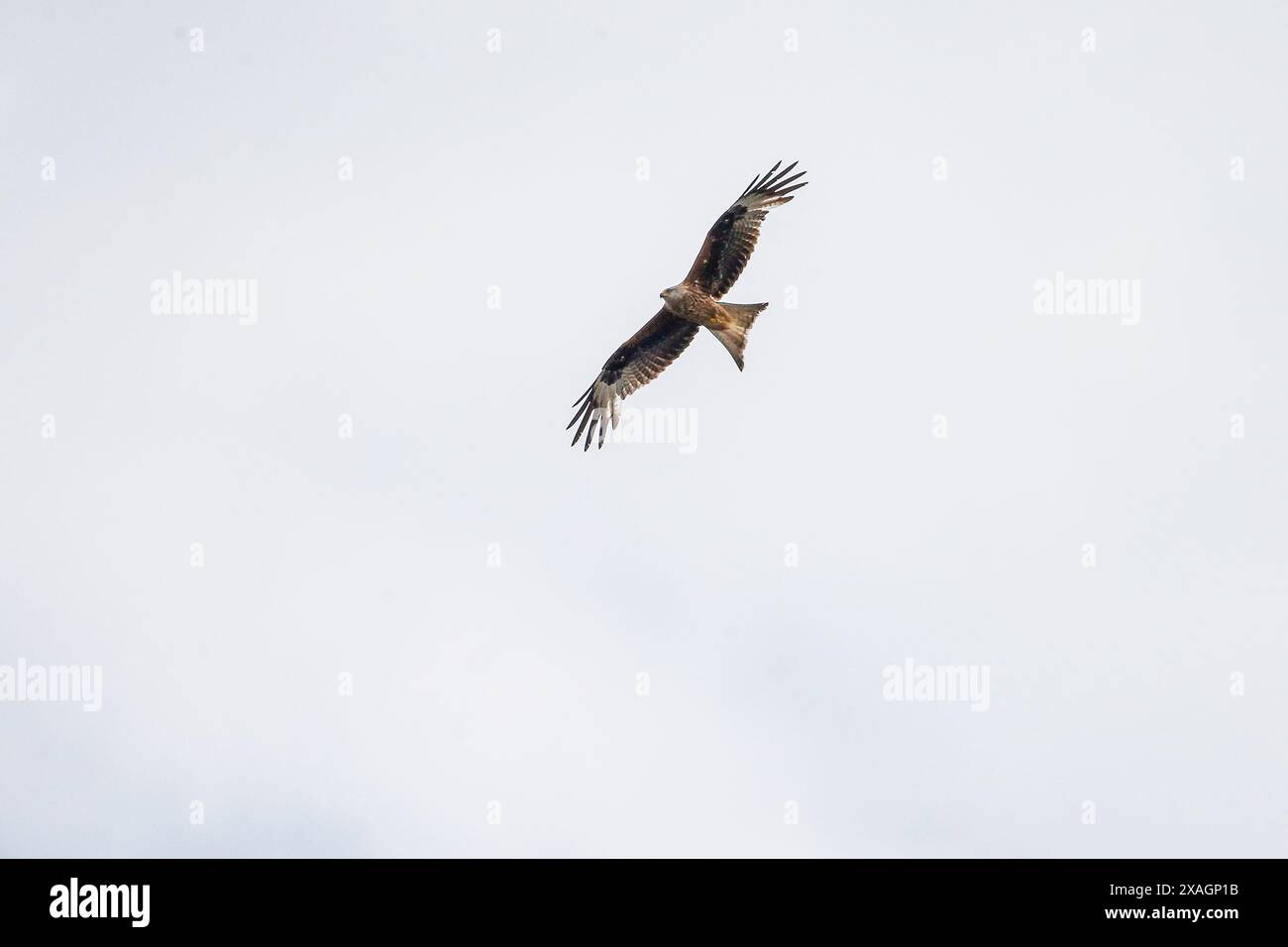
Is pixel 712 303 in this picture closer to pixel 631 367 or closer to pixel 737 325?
pixel 737 325

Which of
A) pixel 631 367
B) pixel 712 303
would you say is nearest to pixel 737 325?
pixel 712 303

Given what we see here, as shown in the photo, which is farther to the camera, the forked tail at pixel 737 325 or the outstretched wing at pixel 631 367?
the outstretched wing at pixel 631 367

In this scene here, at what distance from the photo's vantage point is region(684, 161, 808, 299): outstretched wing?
22625 millimetres

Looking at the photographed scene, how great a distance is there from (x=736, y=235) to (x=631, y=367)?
2631 millimetres

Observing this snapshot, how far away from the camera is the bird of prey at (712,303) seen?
2225cm

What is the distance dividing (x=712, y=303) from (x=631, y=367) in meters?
2.16

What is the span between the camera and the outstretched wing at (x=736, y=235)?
2262cm

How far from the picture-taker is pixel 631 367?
2403cm

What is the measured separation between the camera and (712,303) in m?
22.3

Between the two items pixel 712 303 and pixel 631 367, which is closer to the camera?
pixel 712 303

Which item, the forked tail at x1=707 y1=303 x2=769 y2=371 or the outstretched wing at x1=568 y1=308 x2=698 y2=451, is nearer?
the forked tail at x1=707 y1=303 x2=769 y2=371

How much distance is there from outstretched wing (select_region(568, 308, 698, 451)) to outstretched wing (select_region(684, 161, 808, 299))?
1021 mm
